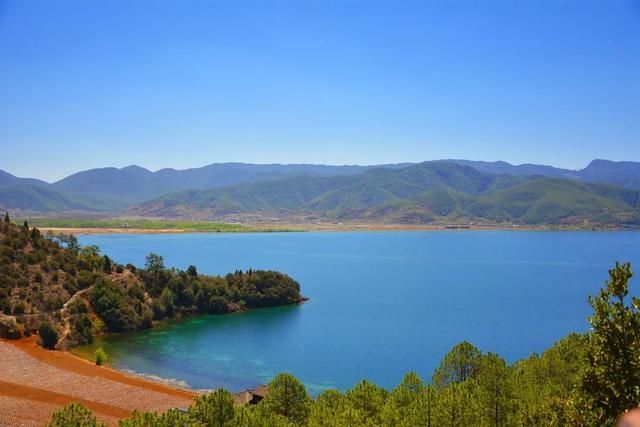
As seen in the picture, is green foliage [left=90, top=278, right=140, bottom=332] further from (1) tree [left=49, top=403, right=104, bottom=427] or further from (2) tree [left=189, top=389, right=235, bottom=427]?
(1) tree [left=49, top=403, right=104, bottom=427]

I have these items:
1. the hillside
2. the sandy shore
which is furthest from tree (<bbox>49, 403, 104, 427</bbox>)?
the hillside

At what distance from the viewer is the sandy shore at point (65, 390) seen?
121 feet

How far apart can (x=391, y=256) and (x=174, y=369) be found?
11604 centimetres

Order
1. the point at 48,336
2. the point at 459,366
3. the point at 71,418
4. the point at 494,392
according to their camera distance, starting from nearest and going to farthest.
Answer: the point at 71,418 → the point at 494,392 → the point at 459,366 → the point at 48,336

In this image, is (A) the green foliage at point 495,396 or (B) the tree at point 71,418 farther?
(B) the tree at point 71,418

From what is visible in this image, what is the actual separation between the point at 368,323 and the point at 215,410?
170 feet

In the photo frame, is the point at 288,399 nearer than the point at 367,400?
No

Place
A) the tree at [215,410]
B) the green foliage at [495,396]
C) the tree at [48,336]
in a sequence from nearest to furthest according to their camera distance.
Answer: the green foliage at [495,396] < the tree at [215,410] < the tree at [48,336]

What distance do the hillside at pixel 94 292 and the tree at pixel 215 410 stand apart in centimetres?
4089

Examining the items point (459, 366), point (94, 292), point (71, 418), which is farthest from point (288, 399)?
point (94, 292)

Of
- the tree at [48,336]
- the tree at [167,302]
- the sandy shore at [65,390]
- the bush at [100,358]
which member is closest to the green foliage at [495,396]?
the sandy shore at [65,390]

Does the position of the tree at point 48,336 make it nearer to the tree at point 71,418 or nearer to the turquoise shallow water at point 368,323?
the turquoise shallow water at point 368,323

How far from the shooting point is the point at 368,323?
74.1 metres

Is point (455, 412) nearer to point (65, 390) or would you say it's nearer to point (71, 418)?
point (71, 418)
